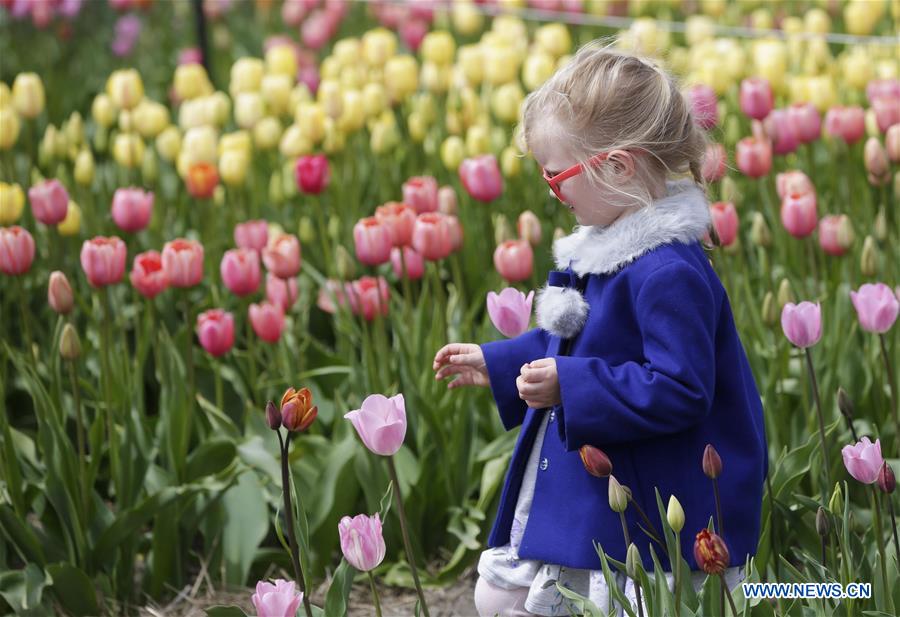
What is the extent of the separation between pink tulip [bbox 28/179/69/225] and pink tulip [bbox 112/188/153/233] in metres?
0.15

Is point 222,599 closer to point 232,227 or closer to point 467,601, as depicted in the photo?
point 467,601

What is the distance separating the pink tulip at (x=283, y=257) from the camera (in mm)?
3049

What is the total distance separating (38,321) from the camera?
3783 millimetres

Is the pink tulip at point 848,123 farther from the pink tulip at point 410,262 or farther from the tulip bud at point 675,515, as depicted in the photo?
the tulip bud at point 675,515

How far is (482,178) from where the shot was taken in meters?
3.54

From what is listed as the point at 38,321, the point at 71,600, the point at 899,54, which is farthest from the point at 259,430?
the point at 899,54

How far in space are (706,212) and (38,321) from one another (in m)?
2.46

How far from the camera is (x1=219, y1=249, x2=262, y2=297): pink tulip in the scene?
3.13 metres

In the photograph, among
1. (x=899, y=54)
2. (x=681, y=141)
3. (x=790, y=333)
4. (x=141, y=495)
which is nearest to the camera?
(x=681, y=141)

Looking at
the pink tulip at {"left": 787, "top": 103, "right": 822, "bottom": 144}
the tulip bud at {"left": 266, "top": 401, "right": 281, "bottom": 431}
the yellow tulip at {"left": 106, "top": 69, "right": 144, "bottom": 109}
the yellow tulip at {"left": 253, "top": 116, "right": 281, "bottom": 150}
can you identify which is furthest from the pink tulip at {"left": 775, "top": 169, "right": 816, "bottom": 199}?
the yellow tulip at {"left": 106, "top": 69, "right": 144, "bottom": 109}

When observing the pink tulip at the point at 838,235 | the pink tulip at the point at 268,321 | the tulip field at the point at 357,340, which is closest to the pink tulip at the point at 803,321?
the tulip field at the point at 357,340

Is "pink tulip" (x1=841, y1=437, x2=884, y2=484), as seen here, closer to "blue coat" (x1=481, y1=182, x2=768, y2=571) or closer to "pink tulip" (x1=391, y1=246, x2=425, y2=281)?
"blue coat" (x1=481, y1=182, x2=768, y2=571)

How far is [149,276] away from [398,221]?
24.0 inches

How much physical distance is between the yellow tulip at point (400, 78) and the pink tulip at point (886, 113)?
184cm
